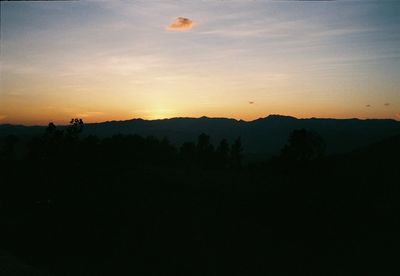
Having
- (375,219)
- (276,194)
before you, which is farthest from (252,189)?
(375,219)

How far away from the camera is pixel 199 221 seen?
45.5 metres

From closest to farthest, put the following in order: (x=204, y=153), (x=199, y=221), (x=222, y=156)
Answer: (x=199, y=221)
(x=204, y=153)
(x=222, y=156)

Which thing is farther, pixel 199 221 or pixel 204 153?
pixel 204 153

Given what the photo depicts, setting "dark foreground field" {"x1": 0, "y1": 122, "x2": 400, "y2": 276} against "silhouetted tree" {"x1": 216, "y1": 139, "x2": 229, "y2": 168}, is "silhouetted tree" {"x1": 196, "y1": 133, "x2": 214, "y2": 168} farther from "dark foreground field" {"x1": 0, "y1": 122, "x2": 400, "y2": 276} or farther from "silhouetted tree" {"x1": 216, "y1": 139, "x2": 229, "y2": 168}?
"dark foreground field" {"x1": 0, "y1": 122, "x2": 400, "y2": 276}

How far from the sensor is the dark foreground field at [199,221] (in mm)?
37781

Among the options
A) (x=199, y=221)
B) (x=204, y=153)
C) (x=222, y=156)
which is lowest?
(x=199, y=221)

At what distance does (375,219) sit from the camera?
4288 centimetres

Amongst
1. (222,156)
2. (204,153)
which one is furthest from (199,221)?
(222,156)

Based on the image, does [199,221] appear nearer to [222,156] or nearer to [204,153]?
[204,153]

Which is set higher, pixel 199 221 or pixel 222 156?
pixel 222 156

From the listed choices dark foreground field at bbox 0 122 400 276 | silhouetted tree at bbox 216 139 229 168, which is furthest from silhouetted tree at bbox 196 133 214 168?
dark foreground field at bbox 0 122 400 276

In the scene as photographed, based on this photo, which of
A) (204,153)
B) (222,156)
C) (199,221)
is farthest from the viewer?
(222,156)

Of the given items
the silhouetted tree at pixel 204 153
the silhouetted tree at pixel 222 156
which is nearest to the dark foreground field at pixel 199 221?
the silhouetted tree at pixel 204 153

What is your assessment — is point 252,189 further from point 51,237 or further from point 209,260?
point 51,237
